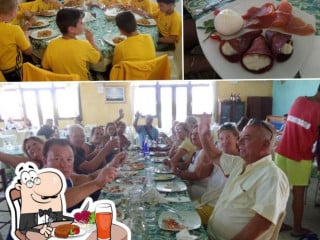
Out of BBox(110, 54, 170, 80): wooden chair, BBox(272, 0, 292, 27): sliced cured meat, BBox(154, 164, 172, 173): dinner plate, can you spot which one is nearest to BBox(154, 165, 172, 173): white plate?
BBox(154, 164, 172, 173): dinner plate

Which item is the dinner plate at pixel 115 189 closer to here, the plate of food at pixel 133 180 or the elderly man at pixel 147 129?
the plate of food at pixel 133 180

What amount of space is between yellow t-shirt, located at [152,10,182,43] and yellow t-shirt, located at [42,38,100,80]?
9.9 inches

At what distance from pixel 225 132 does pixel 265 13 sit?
463mm

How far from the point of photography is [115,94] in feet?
4.69

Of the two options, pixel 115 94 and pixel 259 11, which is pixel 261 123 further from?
pixel 115 94

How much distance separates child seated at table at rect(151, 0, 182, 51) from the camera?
4.52 feet

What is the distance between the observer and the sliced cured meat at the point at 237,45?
1.38 m

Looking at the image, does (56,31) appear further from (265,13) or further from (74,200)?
(265,13)

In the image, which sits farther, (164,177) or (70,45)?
(164,177)

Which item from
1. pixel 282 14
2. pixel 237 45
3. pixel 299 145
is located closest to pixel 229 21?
pixel 237 45

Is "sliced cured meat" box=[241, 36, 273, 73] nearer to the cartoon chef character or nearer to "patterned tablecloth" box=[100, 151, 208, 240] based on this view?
"patterned tablecloth" box=[100, 151, 208, 240]

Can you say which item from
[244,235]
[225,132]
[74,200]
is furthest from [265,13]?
[74,200]

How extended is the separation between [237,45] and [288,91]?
0.86 ft

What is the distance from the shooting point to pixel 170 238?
1447 millimetres
